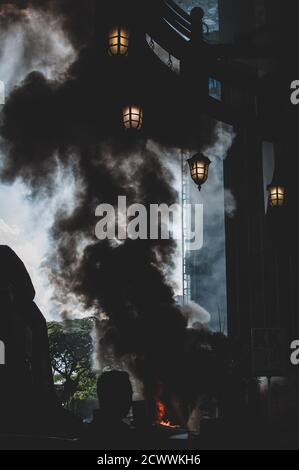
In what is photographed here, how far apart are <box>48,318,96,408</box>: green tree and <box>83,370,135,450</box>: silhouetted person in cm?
3377

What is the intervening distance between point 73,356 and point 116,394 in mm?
39462

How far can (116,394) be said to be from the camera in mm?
2268

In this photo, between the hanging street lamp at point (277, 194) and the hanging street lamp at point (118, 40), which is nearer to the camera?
the hanging street lamp at point (118, 40)

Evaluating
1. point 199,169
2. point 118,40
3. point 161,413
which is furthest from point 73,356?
point 118,40

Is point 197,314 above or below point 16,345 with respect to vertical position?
above

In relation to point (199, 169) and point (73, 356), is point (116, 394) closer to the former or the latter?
point (199, 169)

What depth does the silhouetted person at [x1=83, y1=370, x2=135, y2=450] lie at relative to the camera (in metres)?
2.23

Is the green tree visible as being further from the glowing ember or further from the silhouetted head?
the silhouetted head

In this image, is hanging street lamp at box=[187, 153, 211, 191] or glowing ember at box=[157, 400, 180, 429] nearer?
hanging street lamp at box=[187, 153, 211, 191]

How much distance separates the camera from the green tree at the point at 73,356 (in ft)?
120

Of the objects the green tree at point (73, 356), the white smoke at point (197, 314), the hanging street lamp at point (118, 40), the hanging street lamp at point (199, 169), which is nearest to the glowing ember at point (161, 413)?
the green tree at point (73, 356)

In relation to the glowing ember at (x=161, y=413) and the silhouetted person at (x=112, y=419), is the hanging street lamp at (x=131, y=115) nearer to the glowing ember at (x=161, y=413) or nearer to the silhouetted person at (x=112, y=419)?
the silhouetted person at (x=112, y=419)

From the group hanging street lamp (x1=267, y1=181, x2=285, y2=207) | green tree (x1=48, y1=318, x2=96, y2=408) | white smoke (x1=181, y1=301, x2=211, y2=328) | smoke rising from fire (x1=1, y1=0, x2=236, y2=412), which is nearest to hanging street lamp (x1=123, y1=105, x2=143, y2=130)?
hanging street lamp (x1=267, y1=181, x2=285, y2=207)
